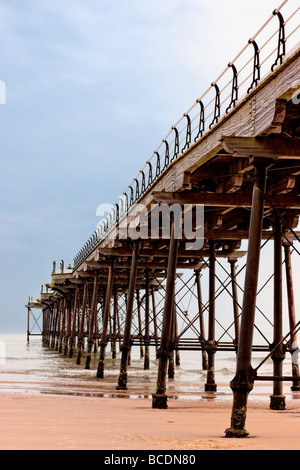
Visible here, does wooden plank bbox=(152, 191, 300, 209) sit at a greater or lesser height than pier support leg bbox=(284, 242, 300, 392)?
greater

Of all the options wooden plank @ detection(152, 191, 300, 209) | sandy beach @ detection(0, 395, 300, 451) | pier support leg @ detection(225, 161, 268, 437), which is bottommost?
sandy beach @ detection(0, 395, 300, 451)

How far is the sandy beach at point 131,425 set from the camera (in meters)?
6.80

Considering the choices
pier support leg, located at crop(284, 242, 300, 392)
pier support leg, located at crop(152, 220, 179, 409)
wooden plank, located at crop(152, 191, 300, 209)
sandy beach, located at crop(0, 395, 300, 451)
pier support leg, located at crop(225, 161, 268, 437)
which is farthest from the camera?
pier support leg, located at crop(284, 242, 300, 392)

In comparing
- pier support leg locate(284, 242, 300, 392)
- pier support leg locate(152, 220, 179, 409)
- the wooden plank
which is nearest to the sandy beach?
pier support leg locate(152, 220, 179, 409)

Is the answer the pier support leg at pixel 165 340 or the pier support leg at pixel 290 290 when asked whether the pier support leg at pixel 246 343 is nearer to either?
the pier support leg at pixel 165 340

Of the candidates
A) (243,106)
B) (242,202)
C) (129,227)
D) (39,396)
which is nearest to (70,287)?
(129,227)

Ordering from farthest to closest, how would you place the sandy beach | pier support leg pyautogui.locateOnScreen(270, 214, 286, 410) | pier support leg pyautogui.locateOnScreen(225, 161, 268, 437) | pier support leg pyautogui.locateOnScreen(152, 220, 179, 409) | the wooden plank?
pier support leg pyautogui.locateOnScreen(152, 220, 179, 409) < the wooden plank < pier support leg pyautogui.locateOnScreen(270, 214, 286, 410) < pier support leg pyautogui.locateOnScreen(225, 161, 268, 437) < the sandy beach

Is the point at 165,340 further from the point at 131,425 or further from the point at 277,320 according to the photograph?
the point at 131,425

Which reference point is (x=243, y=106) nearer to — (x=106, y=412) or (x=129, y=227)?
(x=106, y=412)

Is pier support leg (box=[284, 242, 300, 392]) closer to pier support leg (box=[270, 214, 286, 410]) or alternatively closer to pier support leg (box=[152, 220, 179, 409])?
pier support leg (box=[270, 214, 286, 410])

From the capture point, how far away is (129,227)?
17.6m

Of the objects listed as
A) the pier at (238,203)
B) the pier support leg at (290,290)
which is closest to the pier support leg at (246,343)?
the pier at (238,203)

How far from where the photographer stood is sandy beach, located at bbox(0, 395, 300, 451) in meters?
6.80
